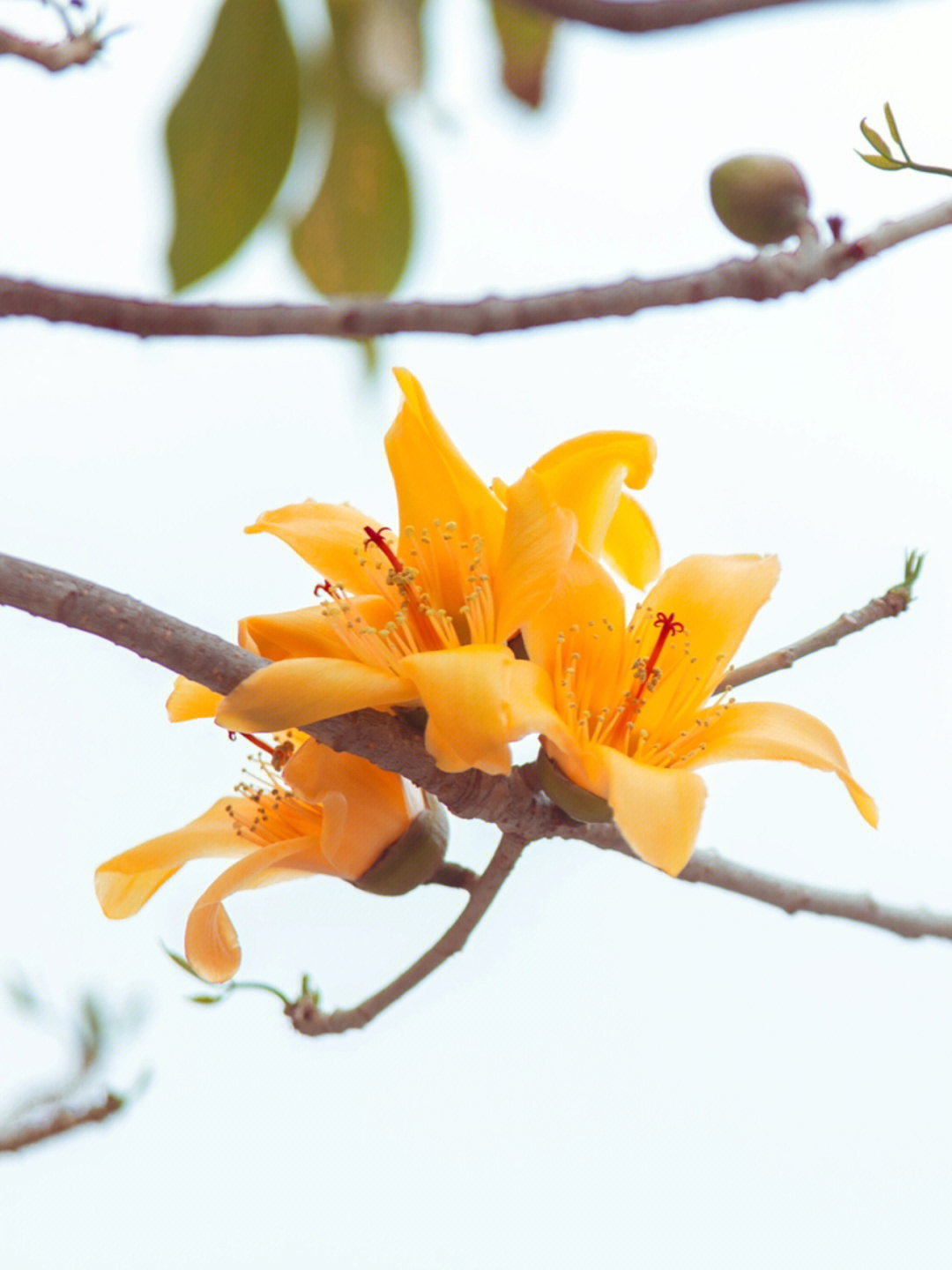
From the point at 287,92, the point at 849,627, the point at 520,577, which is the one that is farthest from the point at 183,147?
the point at 849,627

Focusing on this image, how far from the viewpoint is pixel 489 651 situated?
0.35 metres

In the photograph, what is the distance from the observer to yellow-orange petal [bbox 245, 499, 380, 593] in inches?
16.3

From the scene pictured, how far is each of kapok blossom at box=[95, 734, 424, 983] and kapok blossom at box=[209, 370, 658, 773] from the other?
3 cm

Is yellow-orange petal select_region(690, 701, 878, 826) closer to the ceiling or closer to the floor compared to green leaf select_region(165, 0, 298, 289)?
closer to the floor

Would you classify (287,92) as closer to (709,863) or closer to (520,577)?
(520,577)

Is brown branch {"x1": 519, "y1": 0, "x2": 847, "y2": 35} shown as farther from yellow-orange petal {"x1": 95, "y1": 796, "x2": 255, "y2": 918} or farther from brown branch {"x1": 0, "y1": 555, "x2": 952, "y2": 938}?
yellow-orange petal {"x1": 95, "y1": 796, "x2": 255, "y2": 918}

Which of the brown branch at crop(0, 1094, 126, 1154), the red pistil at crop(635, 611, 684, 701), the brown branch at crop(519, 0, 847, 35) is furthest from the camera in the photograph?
the brown branch at crop(0, 1094, 126, 1154)

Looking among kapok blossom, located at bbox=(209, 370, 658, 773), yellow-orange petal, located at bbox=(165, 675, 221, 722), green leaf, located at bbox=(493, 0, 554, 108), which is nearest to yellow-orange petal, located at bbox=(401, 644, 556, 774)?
kapok blossom, located at bbox=(209, 370, 658, 773)

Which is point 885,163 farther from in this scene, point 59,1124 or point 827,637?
point 59,1124

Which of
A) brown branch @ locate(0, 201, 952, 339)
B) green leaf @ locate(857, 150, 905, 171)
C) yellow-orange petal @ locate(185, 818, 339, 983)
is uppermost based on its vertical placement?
green leaf @ locate(857, 150, 905, 171)

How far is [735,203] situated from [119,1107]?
1.41 ft

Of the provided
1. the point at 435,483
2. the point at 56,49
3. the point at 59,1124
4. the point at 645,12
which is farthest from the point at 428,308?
the point at 59,1124

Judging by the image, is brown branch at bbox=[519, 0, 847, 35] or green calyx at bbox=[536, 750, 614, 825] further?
green calyx at bbox=[536, 750, 614, 825]

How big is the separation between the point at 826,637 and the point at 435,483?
149mm
